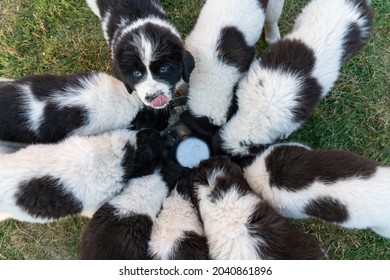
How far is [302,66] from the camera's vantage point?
10.6 ft

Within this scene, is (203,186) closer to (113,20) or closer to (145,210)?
(145,210)

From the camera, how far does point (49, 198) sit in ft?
10.2

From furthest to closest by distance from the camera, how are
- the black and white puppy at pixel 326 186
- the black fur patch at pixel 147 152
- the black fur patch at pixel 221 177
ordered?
the black fur patch at pixel 147 152 → the black fur patch at pixel 221 177 → the black and white puppy at pixel 326 186

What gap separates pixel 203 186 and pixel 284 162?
64 centimetres

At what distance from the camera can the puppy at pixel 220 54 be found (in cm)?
336

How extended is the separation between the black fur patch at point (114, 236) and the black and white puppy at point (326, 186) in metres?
0.94

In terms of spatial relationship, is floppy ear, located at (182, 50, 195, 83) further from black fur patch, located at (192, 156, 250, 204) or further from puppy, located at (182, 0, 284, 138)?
black fur patch, located at (192, 156, 250, 204)

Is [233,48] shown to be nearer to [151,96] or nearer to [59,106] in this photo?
[151,96]

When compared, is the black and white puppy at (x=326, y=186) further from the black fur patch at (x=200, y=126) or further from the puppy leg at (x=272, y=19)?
the puppy leg at (x=272, y=19)

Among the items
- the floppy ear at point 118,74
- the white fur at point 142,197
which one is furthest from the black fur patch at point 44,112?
the white fur at point 142,197

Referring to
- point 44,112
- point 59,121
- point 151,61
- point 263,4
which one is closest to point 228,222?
point 151,61

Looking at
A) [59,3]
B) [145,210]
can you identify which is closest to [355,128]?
[145,210]

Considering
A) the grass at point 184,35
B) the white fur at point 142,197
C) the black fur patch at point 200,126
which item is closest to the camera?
the white fur at point 142,197

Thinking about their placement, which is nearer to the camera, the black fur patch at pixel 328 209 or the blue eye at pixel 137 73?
the black fur patch at pixel 328 209
